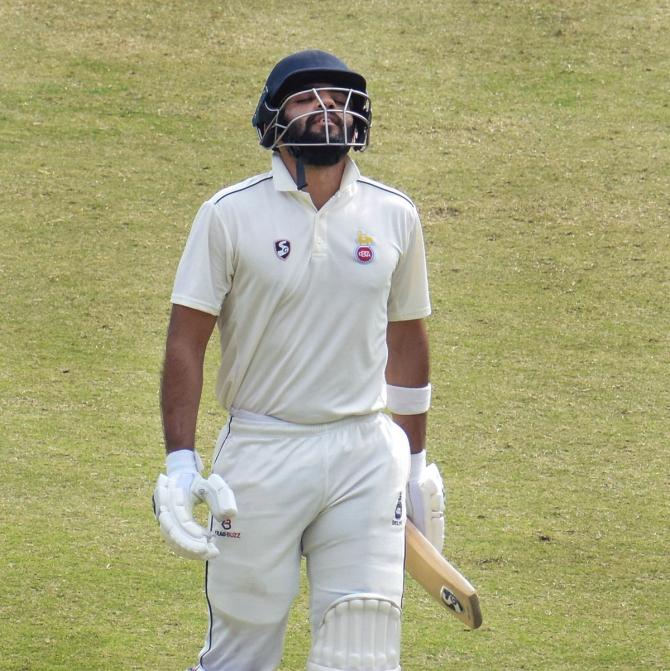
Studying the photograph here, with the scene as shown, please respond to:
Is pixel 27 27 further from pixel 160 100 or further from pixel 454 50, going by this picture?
pixel 454 50

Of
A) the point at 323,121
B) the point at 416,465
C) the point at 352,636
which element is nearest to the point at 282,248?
the point at 323,121

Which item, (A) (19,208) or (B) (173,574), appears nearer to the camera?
(B) (173,574)

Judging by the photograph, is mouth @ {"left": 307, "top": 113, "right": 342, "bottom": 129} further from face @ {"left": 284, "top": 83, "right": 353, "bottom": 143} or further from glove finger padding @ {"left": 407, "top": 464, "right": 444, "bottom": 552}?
glove finger padding @ {"left": 407, "top": 464, "right": 444, "bottom": 552}

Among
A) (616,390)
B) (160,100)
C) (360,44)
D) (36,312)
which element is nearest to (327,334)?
(616,390)

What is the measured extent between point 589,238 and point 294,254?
5.19 m

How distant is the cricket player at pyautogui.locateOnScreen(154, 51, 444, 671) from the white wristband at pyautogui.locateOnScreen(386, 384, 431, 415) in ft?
0.95

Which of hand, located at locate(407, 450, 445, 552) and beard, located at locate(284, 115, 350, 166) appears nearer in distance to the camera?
beard, located at locate(284, 115, 350, 166)

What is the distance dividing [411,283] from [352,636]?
97cm

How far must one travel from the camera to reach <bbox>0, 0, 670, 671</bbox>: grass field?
5.13 metres

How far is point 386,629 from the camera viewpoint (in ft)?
11.7

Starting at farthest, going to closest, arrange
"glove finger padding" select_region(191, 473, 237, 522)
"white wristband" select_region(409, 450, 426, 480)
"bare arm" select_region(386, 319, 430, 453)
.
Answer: "white wristband" select_region(409, 450, 426, 480) < "bare arm" select_region(386, 319, 430, 453) < "glove finger padding" select_region(191, 473, 237, 522)

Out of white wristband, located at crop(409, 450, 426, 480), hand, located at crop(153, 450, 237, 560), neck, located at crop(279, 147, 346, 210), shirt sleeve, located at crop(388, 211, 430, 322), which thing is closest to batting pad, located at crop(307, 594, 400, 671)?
hand, located at crop(153, 450, 237, 560)

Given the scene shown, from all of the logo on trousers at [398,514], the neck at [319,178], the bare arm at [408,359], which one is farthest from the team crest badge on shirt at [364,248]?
the logo on trousers at [398,514]

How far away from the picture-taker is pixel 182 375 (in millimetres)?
3592
